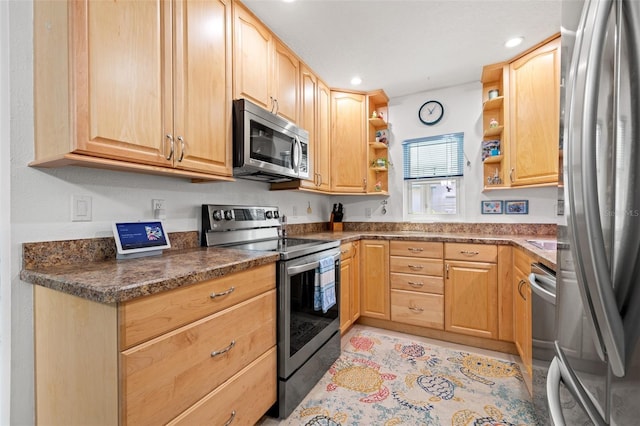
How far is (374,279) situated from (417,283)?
0.40m

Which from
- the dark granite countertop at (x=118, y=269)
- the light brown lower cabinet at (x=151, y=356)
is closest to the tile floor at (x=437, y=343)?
the dark granite countertop at (x=118, y=269)

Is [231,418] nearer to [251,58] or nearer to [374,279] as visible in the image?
[374,279]

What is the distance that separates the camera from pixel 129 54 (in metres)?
1.23

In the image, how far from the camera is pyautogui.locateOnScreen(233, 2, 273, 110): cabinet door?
1806 mm

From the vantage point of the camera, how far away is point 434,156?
320cm

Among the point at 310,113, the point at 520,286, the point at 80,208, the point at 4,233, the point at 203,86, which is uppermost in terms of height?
the point at 310,113

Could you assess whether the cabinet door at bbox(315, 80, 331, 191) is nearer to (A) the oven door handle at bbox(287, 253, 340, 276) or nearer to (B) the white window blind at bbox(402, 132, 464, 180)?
(B) the white window blind at bbox(402, 132, 464, 180)

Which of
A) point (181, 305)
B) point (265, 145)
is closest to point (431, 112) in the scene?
point (265, 145)

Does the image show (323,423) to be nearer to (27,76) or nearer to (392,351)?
(392,351)

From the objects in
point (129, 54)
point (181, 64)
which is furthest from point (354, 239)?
point (129, 54)

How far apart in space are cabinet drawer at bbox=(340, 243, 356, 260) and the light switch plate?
170 centimetres

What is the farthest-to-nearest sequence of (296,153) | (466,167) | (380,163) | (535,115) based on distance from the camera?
(380,163) < (466,167) < (535,115) < (296,153)

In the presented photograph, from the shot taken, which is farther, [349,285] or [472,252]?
[349,285]

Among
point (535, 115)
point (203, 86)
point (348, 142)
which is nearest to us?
point (203, 86)
